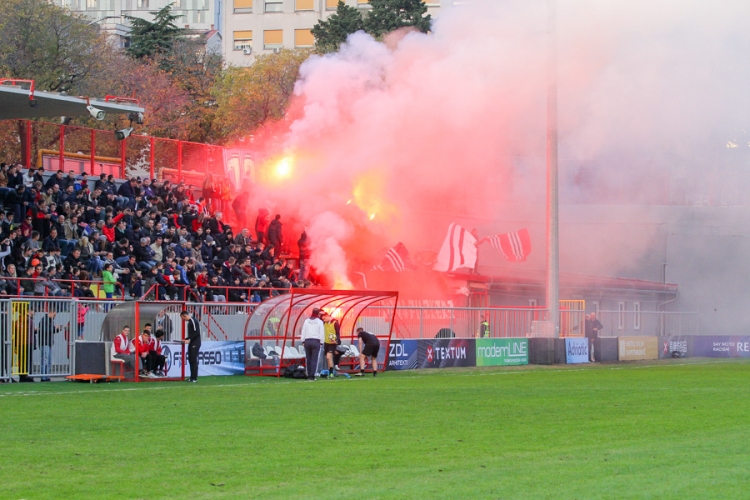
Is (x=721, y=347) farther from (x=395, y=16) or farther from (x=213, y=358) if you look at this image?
(x=395, y=16)

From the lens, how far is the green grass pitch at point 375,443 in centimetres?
878

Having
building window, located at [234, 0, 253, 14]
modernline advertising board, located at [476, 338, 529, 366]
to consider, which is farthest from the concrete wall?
building window, located at [234, 0, 253, 14]

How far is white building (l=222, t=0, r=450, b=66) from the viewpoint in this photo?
94.6m

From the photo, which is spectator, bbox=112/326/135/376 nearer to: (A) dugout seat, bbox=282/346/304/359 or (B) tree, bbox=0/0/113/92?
(A) dugout seat, bbox=282/346/304/359

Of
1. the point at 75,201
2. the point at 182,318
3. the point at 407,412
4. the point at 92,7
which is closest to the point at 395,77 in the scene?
the point at 75,201

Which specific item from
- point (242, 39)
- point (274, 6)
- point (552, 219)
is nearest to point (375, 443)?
point (552, 219)

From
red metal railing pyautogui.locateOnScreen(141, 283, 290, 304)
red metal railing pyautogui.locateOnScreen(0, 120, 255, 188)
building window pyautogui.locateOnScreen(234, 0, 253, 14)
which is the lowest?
red metal railing pyautogui.locateOnScreen(141, 283, 290, 304)

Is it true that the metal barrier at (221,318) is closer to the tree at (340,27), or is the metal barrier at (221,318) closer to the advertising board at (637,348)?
the advertising board at (637,348)

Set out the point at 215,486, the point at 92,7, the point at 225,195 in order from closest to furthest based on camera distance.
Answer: the point at 215,486
the point at 225,195
the point at 92,7

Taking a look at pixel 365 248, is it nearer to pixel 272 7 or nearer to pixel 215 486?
pixel 215 486

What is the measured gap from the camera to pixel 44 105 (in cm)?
3052

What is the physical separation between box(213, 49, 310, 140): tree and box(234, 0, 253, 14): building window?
120 feet

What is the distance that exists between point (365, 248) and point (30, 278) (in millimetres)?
18872

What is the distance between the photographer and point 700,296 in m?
54.6
